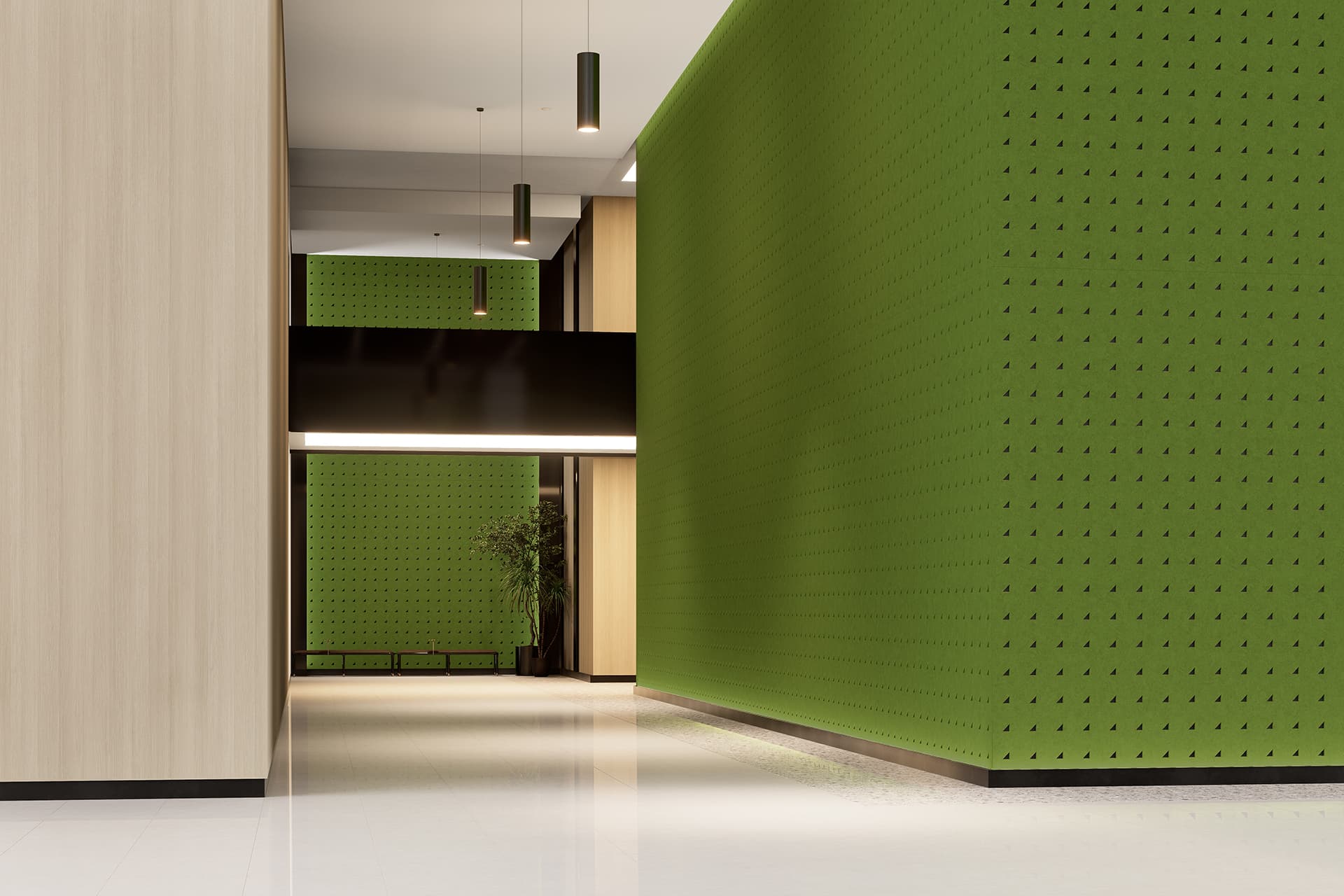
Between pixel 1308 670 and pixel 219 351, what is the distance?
4.45 metres

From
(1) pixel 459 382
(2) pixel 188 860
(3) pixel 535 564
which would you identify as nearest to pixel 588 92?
(2) pixel 188 860

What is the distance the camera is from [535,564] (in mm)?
16906

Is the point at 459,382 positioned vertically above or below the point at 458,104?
below

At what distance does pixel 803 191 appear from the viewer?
8312 millimetres

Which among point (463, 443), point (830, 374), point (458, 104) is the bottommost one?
point (463, 443)

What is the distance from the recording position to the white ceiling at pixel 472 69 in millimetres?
10031

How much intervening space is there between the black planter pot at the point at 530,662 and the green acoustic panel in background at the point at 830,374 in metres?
5.02

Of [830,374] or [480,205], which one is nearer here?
[830,374]

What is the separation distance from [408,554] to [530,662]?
7.33ft

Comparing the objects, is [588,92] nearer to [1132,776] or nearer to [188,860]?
[1132,776]

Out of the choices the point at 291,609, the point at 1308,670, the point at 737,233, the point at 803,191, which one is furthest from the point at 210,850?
the point at 291,609

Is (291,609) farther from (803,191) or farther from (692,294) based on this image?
(803,191)

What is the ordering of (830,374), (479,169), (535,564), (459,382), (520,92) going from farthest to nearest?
1. (535,564)
2. (479,169)
3. (459,382)
4. (520,92)
5. (830,374)

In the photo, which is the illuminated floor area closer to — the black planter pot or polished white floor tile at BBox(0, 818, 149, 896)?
polished white floor tile at BBox(0, 818, 149, 896)
